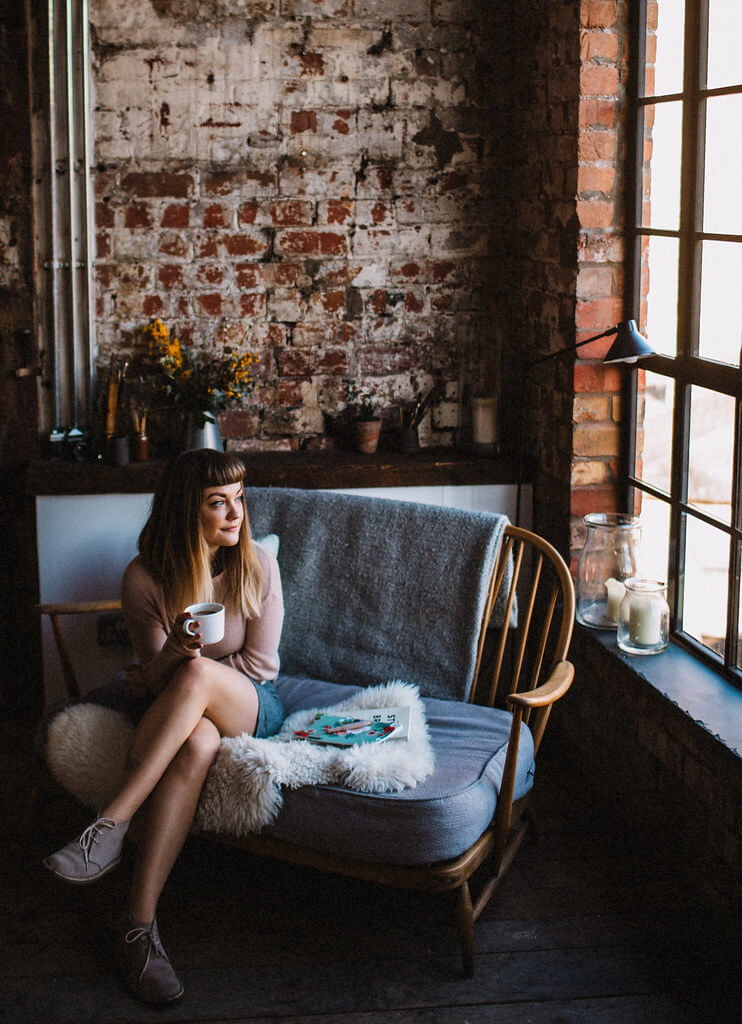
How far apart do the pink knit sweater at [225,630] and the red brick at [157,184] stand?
141 centimetres

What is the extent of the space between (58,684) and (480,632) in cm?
147

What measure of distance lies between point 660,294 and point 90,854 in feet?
6.94

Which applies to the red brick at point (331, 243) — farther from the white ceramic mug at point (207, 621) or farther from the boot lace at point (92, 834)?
the boot lace at point (92, 834)

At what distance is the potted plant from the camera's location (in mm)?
3721

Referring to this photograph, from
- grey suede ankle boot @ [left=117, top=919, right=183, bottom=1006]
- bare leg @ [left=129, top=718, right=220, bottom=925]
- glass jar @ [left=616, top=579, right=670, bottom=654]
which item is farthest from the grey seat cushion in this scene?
glass jar @ [left=616, top=579, right=670, bottom=654]

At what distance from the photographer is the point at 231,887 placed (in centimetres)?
279

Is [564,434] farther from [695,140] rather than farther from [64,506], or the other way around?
[64,506]

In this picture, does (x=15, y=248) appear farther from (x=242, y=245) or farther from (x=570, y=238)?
(x=570, y=238)

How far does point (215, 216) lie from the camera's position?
3.65 metres

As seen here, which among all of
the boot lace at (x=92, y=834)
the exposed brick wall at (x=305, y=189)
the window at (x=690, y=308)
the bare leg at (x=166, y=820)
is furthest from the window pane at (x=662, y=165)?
the boot lace at (x=92, y=834)

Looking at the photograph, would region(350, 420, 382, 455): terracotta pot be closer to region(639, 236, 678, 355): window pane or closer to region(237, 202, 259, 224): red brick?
region(237, 202, 259, 224): red brick

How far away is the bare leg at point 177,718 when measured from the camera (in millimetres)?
2455

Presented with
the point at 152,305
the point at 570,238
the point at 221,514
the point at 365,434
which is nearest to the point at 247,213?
the point at 152,305

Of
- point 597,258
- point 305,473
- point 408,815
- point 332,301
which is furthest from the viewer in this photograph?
point 332,301
